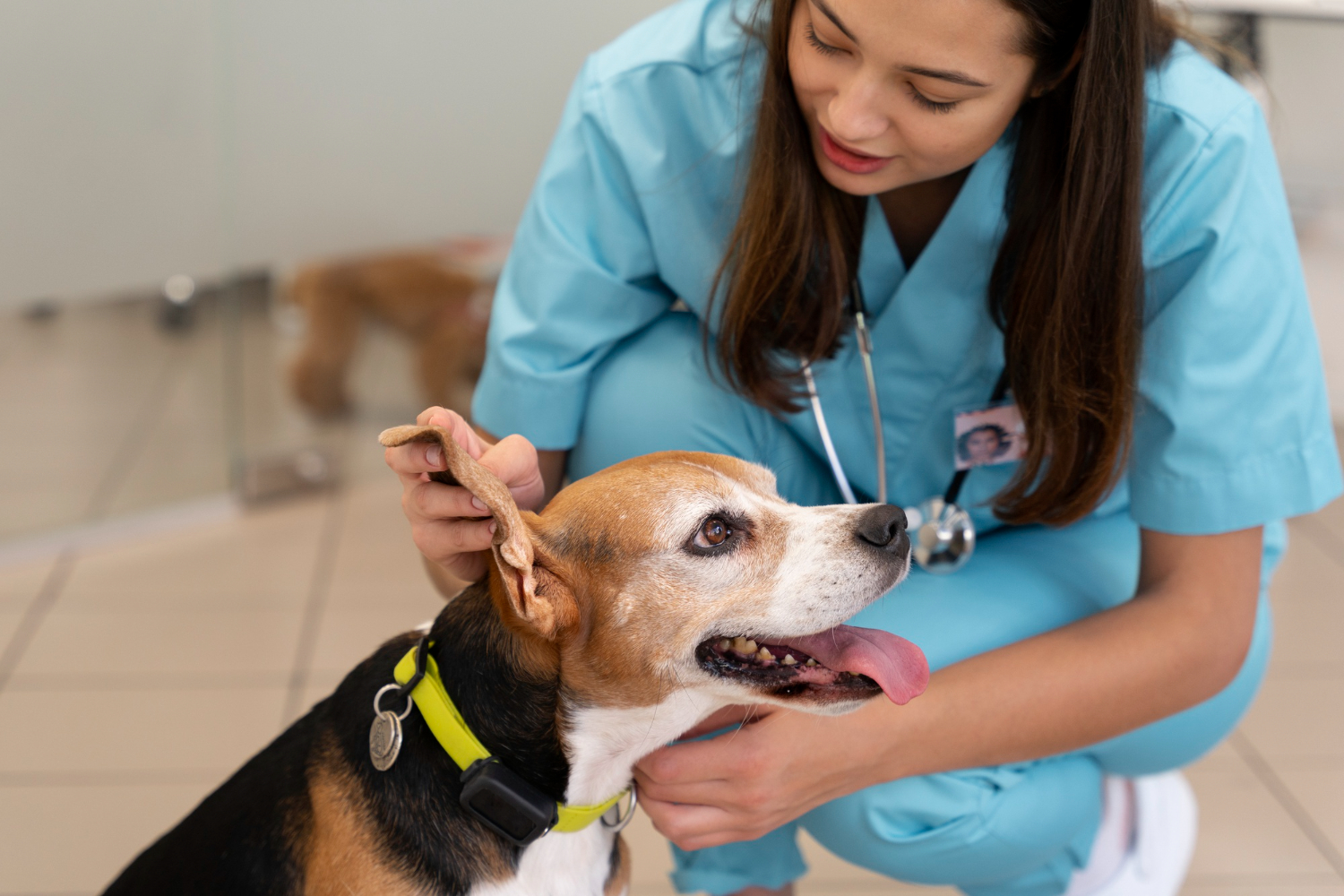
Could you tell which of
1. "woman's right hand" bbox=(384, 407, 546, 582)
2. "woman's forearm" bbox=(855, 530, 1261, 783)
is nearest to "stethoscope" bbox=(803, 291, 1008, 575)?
"woman's forearm" bbox=(855, 530, 1261, 783)

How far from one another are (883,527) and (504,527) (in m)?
0.35

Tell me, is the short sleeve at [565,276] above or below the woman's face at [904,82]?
below

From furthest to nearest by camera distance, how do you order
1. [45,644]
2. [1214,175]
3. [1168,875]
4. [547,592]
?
[45,644] → [1168,875] → [1214,175] → [547,592]

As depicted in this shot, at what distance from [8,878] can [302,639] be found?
679 mm

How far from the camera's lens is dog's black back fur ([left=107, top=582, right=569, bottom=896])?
105 cm

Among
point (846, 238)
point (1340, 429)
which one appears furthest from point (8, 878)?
point (1340, 429)

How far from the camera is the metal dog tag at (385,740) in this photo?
3.48 ft

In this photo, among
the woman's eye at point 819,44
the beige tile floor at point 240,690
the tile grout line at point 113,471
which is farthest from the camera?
the tile grout line at point 113,471

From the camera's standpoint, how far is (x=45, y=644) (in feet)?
7.25

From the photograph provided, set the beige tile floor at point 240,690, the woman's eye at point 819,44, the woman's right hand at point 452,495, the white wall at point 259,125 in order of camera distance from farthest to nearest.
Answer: the white wall at point 259,125 < the beige tile floor at point 240,690 < the woman's eye at point 819,44 < the woman's right hand at point 452,495

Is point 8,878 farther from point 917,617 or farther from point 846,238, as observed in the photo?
point 846,238

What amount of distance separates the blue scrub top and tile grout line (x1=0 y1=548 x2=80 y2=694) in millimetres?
1269

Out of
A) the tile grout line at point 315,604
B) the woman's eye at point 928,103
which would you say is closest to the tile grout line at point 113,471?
the tile grout line at point 315,604

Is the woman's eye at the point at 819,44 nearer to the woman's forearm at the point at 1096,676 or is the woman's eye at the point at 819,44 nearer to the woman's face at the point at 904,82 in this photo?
the woman's face at the point at 904,82
